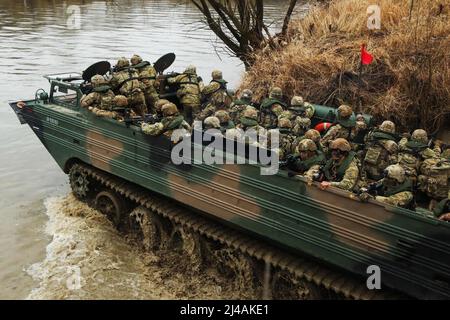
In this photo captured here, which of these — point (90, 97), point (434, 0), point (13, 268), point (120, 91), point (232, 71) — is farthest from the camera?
point (232, 71)

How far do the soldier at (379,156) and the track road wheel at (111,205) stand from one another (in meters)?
A: 4.05

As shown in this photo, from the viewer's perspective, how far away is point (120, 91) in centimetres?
904

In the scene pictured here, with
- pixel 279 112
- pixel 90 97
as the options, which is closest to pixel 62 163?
pixel 90 97

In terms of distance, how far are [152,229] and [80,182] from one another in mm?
1956

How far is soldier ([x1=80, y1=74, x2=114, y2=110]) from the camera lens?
8.27m

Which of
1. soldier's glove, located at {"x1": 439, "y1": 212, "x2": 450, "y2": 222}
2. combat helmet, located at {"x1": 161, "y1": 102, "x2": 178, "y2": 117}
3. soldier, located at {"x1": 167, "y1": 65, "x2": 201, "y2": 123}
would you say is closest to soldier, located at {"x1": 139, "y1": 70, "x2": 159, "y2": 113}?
soldier, located at {"x1": 167, "y1": 65, "x2": 201, "y2": 123}

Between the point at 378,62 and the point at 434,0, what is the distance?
217 cm

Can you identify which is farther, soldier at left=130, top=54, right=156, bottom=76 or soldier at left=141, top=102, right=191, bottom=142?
soldier at left=130, top=54, right=156, bottom=76

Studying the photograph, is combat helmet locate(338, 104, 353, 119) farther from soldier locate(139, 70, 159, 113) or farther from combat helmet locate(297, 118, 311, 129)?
soldier locate(139, 70, 159, 113)

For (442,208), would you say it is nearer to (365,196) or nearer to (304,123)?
(365,196)

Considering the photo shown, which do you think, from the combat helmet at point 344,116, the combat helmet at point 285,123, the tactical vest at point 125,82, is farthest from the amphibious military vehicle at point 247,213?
the combat helmet at point 285,123

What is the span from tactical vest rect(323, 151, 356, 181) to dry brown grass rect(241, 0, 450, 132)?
3.15 m

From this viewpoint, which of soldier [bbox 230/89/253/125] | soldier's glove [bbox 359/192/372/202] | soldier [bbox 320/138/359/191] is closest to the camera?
soldier's glove [bbox 359/192/372/202]

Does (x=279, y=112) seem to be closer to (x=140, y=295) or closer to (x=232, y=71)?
(x=140, y=295)
